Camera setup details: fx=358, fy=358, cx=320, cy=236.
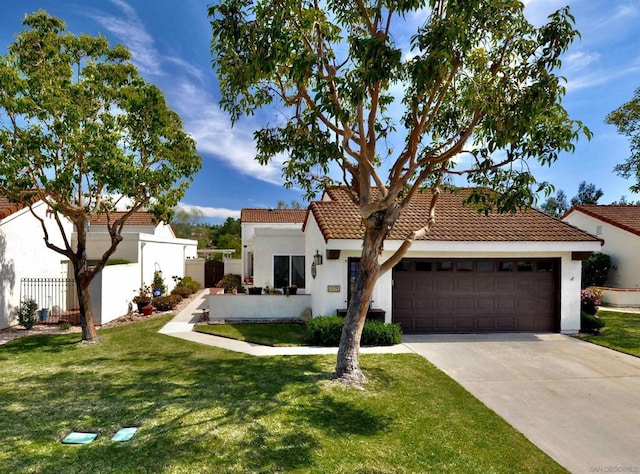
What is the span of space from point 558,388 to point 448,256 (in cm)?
542

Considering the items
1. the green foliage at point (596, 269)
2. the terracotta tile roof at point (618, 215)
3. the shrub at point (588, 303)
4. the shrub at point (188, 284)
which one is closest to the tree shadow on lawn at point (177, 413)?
the shrub at point (588, 303)

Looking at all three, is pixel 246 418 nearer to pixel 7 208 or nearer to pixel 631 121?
pixel 7 208

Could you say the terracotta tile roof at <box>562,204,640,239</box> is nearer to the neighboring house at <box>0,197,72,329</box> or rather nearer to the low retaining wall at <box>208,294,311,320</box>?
the low retaining wall at <box>208,294,311,320</box>

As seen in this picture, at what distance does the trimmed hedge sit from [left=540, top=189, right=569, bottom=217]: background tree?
232 feet

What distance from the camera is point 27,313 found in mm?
12688

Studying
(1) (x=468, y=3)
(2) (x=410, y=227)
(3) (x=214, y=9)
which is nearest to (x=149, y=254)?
(2) (x=410, y=227)

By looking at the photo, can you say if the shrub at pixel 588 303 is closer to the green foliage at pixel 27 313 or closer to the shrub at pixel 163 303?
the shrub at pixel 163 303

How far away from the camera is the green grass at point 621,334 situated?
10.9 m

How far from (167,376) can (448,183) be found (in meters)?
8.67

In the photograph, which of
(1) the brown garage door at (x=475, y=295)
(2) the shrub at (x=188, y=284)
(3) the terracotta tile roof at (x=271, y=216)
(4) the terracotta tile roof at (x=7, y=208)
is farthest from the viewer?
(3) the terracotta tile roof at (x=271, y=216)

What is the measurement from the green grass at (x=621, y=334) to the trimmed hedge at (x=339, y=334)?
6.65 meters

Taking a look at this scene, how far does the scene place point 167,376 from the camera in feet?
26.0

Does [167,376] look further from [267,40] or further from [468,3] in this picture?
[468,3]

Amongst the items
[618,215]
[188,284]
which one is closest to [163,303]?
[188,284]
